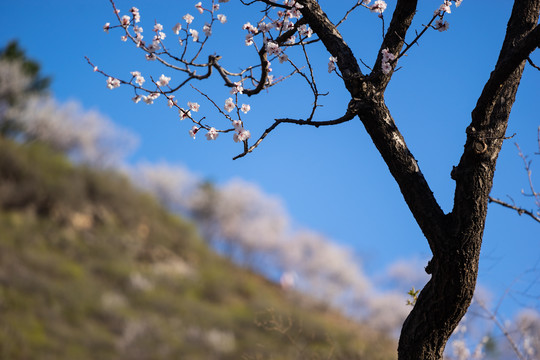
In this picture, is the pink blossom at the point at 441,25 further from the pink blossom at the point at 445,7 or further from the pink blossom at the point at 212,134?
the pink blossom at the point at 212,134

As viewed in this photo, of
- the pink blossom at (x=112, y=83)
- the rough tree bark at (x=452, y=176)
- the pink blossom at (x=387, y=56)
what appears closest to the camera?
the rough tree bark at (x=452, y=176)

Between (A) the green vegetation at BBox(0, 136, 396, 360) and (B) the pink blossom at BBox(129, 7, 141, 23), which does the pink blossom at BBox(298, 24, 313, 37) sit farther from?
(A) the green vegetation at BBox(0, 136, 396, 360)

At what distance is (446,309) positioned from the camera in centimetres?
243

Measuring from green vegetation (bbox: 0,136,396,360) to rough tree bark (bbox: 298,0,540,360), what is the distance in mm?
2176

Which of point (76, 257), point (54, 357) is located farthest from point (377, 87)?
point (76, 257)

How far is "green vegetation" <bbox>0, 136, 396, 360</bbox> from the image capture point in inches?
354

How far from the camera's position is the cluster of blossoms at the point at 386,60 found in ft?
8.56

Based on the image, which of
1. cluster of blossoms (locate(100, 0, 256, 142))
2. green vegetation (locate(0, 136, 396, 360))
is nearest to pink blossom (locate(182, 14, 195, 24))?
cluster of blossoms (locate(100, 0, 256, 142))

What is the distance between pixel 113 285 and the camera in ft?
40.1

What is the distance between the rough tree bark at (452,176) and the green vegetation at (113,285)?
7.14 feet

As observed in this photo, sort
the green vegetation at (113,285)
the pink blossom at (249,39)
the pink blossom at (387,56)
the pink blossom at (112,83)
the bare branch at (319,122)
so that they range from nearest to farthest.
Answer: the bare branch at (319,122) < the pink blossom at (387,56) < the pink blossom at (249,39) < the pink blossom at (112,83) < the green vegetation at (113,285)

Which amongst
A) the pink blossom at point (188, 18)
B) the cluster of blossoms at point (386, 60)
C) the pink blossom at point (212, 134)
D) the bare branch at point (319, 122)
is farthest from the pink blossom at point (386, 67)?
the pink blossom at point (188, 18)

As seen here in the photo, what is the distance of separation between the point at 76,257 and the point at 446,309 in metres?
11.9

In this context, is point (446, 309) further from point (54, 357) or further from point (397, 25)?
point (54, 357)
